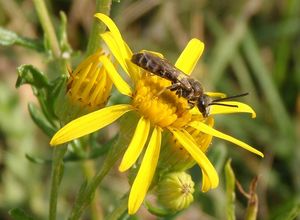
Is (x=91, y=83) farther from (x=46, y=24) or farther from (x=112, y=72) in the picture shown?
(x=46, y=24)

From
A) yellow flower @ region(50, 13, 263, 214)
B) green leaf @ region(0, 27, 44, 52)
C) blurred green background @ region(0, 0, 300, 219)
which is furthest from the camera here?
blurred green background @ region(0, 0, 300, 219)

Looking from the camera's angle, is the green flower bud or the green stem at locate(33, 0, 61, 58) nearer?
the green flower bud

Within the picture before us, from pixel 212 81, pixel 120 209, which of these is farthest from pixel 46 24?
pixel 212 81

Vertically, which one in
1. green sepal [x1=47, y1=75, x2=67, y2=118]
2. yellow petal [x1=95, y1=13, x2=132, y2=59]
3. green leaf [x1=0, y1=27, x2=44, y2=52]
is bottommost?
green sepal [x1=47, y1=75, x2=67, y2=118]

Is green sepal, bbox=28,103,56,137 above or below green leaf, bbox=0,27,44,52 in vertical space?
below

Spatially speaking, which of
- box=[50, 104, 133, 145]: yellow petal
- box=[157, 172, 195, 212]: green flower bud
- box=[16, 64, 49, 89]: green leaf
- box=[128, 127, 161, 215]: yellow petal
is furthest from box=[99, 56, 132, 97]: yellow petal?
box=[16, 64, 49, 89]: green leaf

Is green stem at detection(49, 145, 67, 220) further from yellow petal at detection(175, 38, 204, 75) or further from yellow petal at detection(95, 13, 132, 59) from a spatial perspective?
yellow petal at detection(175, 38, 204, 75)
